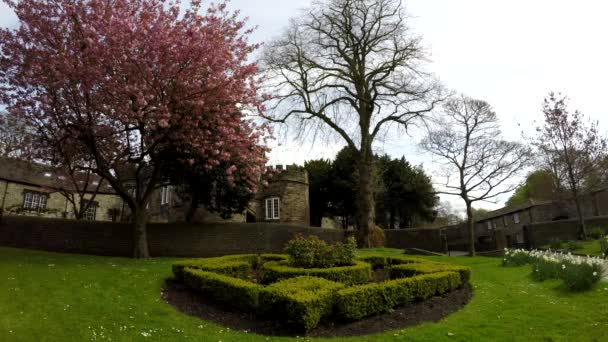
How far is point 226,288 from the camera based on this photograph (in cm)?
1025

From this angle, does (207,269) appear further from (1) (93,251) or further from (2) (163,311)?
(1) (93,251)

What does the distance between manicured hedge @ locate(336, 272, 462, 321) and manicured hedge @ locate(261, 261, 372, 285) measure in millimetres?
2035

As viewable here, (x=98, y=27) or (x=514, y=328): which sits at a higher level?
(x=98, y=27)

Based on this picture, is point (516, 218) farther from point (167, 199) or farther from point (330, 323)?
point (330, 323)

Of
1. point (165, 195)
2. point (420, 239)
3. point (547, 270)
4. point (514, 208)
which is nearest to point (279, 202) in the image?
point (165, 195)

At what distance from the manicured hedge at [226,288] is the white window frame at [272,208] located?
81.9 ft

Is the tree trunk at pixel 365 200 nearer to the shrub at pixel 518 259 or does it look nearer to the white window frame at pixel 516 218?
the shrub at pixel 518 259

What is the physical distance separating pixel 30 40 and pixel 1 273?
8208 mm

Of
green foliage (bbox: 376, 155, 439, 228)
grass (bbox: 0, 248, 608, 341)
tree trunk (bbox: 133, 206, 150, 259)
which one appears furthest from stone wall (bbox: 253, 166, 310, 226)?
grass (bbox: 0, 248, 608, 341)

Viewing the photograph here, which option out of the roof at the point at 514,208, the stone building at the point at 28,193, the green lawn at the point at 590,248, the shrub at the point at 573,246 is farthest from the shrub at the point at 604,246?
the stone building at the point at 28,193

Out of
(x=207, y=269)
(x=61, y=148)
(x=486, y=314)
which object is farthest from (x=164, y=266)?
(x=486, y=314)

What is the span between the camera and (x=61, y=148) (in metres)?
17.5

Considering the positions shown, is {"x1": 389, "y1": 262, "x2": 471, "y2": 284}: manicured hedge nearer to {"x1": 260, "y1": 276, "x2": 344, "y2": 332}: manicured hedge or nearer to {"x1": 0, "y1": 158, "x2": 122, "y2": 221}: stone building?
{"x1": 260, "y1": 276, "x2": 344, "y2": 332}: manicured hedge

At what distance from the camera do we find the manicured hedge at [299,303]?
8.31 meters
